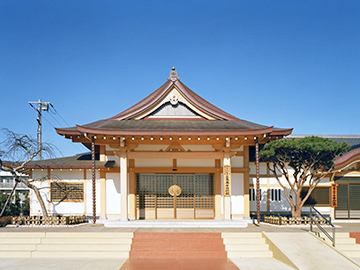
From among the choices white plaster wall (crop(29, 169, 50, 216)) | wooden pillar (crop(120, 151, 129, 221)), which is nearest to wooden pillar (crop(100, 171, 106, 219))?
wooden pillar (crop(120, 151, 129, 221))

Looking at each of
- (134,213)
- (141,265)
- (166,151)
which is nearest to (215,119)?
(166,151)

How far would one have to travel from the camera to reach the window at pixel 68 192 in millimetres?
16250

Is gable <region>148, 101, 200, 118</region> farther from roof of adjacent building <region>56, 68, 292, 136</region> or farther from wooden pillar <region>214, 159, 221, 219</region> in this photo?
wooden pillar <region>214, 159, 221, 219</region>

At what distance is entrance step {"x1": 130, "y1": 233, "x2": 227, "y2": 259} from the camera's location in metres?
10.6

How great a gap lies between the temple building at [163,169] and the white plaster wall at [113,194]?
0.05m

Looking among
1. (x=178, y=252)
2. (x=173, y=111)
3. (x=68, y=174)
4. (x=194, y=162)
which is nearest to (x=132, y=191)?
(x=194, y=162)

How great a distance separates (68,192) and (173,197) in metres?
5.66

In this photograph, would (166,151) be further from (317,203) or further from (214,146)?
(317,203)

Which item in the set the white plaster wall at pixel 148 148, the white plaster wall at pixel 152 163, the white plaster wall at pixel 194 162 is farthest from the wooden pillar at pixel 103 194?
the white plaster wall at pixel 194 162

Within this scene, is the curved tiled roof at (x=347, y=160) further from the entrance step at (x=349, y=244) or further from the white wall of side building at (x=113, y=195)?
the white wall of side building at (x=113, y=195)

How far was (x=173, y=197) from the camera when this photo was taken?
52.3 ft

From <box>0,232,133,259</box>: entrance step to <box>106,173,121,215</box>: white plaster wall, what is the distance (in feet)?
13.1

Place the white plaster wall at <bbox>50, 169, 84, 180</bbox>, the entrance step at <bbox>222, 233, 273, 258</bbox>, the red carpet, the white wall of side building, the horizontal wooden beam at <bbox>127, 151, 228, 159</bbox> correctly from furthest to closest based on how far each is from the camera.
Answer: the white plaster wall at <bbox>50, 169, 84, 180</bbox> < the white wall of side building < the horizontal wooden beam at <bbox>127, 151, 228, 159</bbox> < the entrance step at <bbox>222, 233, 273, 258</bbox> < the red carpet

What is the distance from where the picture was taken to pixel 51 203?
1630 centimetres
